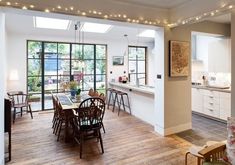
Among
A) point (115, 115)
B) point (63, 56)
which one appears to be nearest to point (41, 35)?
point (63, 56)

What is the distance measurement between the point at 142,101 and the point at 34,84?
3.65 m

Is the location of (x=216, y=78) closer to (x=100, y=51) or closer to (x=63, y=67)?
(x=100, y=51)

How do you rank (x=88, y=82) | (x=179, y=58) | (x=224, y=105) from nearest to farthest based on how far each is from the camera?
(x=179, y=58)
(x=224, y=105)
(x=88, y=82)

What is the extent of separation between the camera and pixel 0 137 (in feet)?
8.99

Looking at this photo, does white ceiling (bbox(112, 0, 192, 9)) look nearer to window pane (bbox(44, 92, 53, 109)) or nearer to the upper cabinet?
the upper cabinet

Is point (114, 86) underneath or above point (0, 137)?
above

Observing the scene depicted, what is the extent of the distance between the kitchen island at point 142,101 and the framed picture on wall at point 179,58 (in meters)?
0.79

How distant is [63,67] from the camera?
21.7 feet

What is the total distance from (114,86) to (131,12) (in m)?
3.80

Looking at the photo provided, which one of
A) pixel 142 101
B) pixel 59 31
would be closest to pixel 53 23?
pixel 59 31

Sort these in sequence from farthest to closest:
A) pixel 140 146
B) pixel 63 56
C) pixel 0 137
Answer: pixel 63 56 → pixel 140 146 → pixel 0 137

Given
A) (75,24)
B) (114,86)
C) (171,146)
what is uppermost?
(75,24)

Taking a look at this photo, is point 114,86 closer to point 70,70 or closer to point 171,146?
point 70,70

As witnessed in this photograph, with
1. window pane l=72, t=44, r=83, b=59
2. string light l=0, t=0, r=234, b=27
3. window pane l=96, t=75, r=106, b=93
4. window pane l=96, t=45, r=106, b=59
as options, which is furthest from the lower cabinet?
window pane l=72, t=44, r=83, b=59
